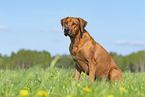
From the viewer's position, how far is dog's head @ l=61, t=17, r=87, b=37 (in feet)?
18.7

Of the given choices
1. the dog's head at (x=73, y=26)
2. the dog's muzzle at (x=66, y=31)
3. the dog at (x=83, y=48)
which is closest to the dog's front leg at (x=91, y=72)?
the dog at (x=83, y=48)

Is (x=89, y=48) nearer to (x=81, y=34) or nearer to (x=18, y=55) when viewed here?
(x=81, y=34)

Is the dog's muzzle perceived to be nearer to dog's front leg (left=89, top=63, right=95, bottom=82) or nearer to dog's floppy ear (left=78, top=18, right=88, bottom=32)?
dog's floppy ear (left=78, top=18, right=88, bottom=32)

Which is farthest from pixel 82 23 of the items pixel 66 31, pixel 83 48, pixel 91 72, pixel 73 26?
pixel 91 72

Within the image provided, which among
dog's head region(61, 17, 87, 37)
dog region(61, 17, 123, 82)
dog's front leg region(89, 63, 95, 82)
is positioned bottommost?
dog's front leg region(89, 63, 95, 82)

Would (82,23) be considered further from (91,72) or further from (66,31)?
(91,72)

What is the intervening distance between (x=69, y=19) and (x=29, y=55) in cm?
6062

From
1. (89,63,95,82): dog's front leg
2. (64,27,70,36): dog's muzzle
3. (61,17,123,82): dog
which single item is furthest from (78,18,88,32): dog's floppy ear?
(89,63,95,82): dog's front leg

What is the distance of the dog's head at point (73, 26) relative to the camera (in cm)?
569

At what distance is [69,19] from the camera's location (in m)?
5.92

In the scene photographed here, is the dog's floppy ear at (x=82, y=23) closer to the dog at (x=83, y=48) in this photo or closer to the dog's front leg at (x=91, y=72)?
the dog at (x=83, y=48)

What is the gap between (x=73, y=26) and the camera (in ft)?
18.8

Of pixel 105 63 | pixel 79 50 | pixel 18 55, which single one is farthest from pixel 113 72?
pixel 18 55

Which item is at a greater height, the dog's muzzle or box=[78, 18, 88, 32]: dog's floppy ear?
box=[78, 18, 88, 32]: dog's floppy ear
